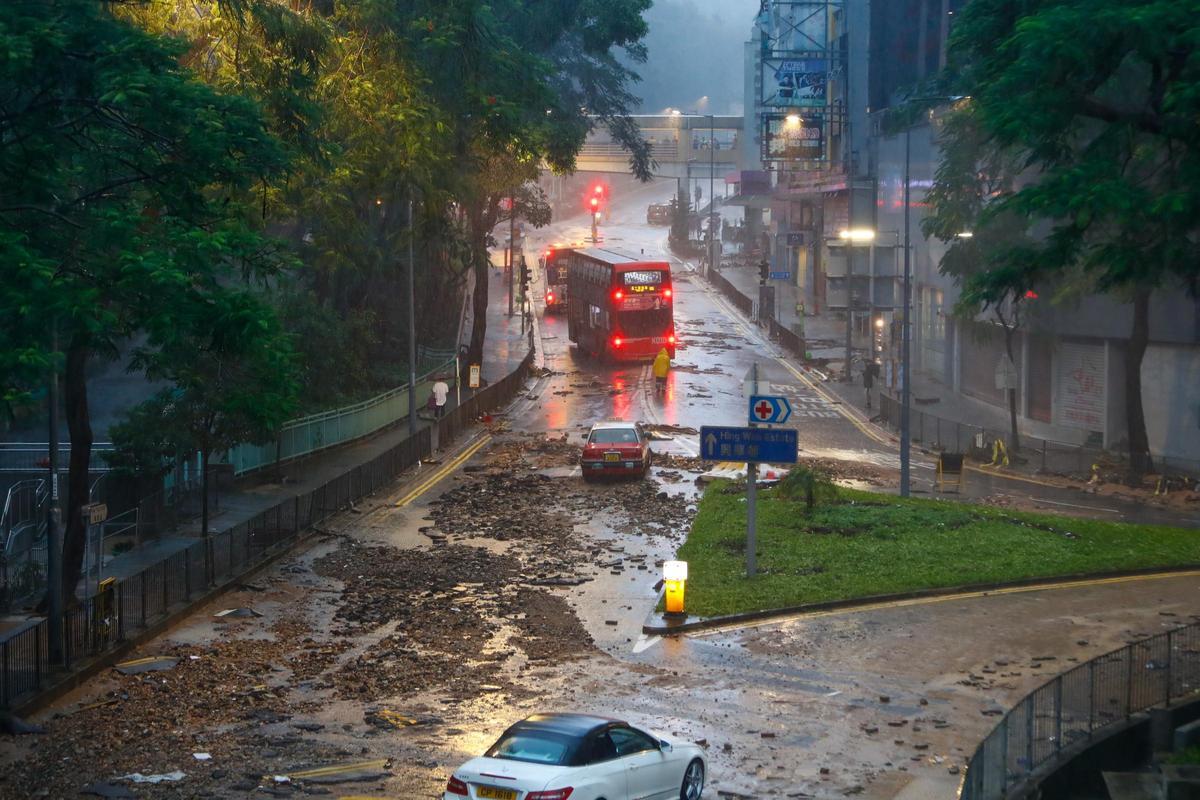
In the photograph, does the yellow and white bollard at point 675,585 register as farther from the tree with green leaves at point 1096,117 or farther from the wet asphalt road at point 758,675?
the tree with green leaves at point 1096,117

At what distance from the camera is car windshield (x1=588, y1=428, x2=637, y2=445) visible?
124 ft

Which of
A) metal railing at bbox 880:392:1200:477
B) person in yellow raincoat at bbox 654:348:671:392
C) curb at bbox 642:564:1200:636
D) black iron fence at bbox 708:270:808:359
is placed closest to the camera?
curb at bbox 642:564:1200:636

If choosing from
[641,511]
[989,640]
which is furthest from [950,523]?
[989,640]

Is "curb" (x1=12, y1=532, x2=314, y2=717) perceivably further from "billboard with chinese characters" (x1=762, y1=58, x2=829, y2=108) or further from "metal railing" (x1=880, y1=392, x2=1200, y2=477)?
"billboard with chinese characters" (x1=762, y1=58, x2=829, y2=108)

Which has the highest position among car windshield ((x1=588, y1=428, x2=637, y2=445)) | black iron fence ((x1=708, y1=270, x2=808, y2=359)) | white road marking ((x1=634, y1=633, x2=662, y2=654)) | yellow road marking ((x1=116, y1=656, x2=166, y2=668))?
black iron fence ((x1=708, y1=270, x2=808, y2=359))

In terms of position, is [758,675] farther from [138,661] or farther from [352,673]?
[138,661]

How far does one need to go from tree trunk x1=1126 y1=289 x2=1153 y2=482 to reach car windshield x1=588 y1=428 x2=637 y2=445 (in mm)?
14334

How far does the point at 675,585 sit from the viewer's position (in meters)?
23.0

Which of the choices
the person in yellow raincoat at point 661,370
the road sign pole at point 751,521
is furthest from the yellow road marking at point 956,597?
the person in yellow raincoat at point 661,370

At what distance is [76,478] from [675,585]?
10.1 m

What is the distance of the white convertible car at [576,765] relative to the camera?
12453mm

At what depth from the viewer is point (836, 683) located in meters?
19.5

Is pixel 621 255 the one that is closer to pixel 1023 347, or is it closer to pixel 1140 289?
pixel 1023 347

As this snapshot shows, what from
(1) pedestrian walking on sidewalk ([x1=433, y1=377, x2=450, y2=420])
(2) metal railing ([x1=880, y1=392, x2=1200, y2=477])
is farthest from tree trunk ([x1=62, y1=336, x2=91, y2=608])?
(1) pedestrian walking on sidewalk ([x1=433, y1=377, x2=450, y2=420])
